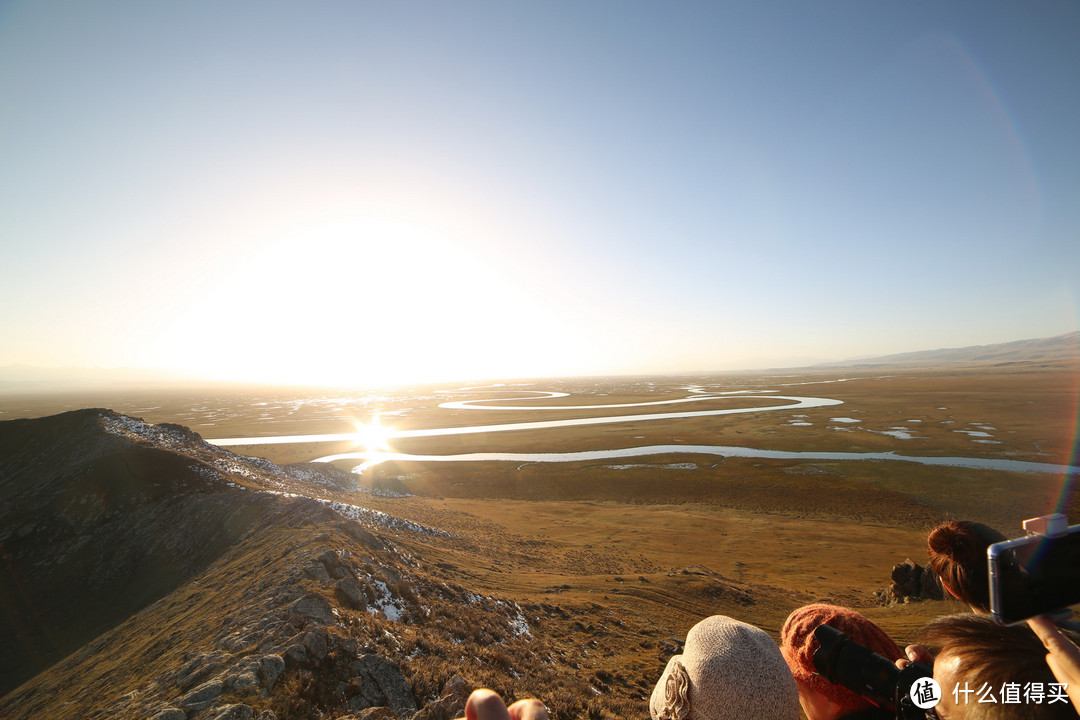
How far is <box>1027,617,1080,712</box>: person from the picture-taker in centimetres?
149

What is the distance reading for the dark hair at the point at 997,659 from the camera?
158 cm

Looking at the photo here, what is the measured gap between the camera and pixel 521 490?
3900cm

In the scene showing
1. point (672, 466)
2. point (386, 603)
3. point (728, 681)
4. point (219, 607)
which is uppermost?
point (728, 681)

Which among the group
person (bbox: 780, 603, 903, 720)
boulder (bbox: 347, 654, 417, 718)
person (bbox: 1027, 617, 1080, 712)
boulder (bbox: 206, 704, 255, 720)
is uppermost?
person (bbox: 1027, 617, 1080, 712)

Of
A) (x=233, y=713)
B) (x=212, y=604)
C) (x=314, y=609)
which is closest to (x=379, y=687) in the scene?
(x=233, y=713)

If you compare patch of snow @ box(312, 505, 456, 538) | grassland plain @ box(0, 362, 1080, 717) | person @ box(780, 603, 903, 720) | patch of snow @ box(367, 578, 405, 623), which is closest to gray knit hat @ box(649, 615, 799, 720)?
person @ box(780, 603, 903, 720)

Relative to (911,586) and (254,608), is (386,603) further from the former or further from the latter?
(911,586)

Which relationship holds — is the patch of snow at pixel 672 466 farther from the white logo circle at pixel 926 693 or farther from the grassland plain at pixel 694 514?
the white logo circle at pixel 926 693

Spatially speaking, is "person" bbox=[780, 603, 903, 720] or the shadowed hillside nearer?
"person" bbox=[780, 603, 903, 720]

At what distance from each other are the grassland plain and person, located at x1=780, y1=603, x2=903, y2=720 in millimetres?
6470

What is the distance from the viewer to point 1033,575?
1.74 metres

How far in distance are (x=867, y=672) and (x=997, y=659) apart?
59 centimetres

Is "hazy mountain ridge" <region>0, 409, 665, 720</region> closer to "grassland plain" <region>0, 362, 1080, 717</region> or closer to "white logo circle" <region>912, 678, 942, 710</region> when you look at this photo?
"grassland plain" <region>0, 362, 1080, 717</region>

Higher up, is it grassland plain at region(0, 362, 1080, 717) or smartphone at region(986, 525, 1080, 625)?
smartphone at region(986, 525, 1080, 625)
